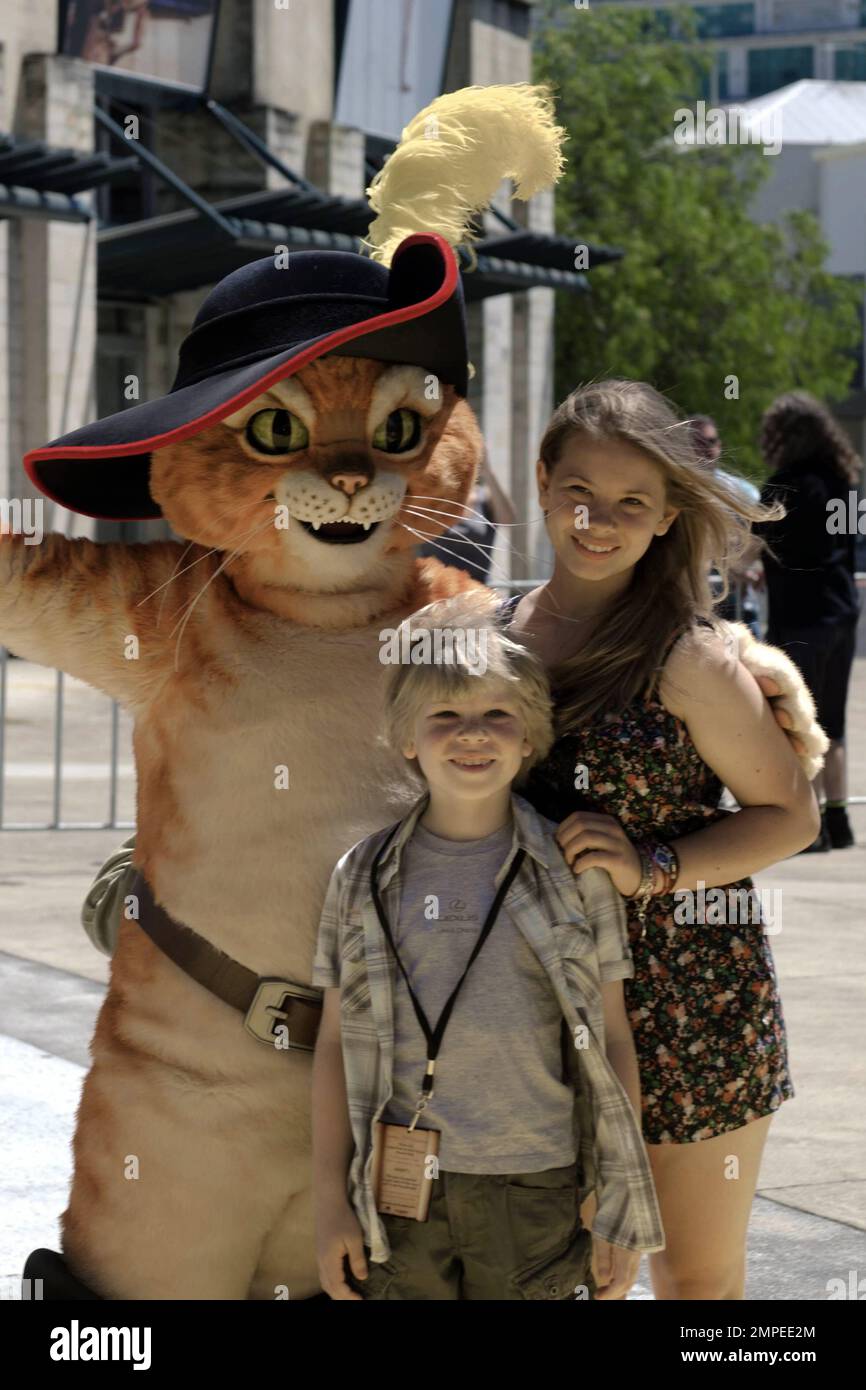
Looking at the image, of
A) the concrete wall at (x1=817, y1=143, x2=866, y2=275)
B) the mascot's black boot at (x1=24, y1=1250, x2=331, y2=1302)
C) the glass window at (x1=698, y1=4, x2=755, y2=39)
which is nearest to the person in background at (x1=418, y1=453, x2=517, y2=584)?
the mascot's black boot at (x1=24, y1=1250, x2=331, y2=1302)

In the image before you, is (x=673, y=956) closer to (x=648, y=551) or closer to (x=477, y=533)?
(x=648, y=551)

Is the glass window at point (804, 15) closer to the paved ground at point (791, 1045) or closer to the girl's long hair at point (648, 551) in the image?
the paved ground at point (791, 1045)

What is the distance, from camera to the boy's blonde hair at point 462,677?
267cm

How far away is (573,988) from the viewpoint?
263cm

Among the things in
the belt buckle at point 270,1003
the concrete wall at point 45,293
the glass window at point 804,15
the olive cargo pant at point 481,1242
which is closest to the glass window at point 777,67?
the glass window at point 804,15

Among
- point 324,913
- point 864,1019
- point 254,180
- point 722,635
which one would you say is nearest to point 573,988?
point 324,913

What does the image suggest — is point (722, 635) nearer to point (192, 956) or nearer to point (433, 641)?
point (433, 641)

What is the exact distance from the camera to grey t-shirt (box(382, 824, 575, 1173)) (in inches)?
103

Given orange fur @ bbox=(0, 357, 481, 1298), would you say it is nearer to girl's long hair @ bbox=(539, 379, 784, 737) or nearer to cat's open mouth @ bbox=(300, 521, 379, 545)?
cat's open mouth @ bbox=(300, 521, 379, 545)

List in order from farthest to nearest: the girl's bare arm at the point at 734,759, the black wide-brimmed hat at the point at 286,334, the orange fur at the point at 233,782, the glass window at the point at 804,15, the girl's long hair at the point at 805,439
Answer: the glass window at the point at 804,15 < the girl's long hair at the point at 805,439 < the orange fur at the point at 233,782 < the black wide-brimmed hat at the point at 286,334 < the girl's bare arm at the point at 734,759

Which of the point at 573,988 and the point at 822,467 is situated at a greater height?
the point at 822,467

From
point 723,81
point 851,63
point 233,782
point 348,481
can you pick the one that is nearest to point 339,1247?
point 233,782

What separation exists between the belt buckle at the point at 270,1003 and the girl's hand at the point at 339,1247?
0.42 metres

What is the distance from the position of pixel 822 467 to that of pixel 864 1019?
10.0 feet
